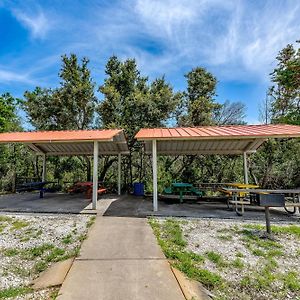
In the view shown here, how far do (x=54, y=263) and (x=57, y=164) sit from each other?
12.2m

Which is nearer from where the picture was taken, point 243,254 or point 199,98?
point 243,254

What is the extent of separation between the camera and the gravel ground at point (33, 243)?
323cm

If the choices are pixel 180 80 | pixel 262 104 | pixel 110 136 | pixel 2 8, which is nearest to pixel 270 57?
pixel 262 104

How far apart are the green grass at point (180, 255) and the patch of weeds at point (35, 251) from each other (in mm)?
2183

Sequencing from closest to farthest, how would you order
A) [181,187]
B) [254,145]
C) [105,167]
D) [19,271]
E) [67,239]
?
[19,271]
[67,239]
[181,187]
[254,145]
[105,167]

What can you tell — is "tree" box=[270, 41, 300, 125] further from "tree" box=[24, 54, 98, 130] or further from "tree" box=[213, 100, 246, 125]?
"tree" box=[24, 54, 98, 130]

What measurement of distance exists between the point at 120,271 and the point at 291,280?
8.17 ft

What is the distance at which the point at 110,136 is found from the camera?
714 cm

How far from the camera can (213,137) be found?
6840 millimetres

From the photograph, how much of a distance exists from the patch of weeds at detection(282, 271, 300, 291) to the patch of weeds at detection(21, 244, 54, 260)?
3.98 m

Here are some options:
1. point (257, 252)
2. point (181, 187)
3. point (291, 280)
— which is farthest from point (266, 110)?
point (291, 280)

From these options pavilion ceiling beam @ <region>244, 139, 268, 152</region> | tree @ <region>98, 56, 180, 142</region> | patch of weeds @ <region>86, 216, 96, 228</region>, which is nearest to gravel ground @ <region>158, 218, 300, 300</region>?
patch of weeds @ <region>86, 216, 96, 228</region>

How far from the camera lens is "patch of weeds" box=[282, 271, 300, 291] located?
118 inches

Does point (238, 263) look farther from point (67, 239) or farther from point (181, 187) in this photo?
point (181, 187)
